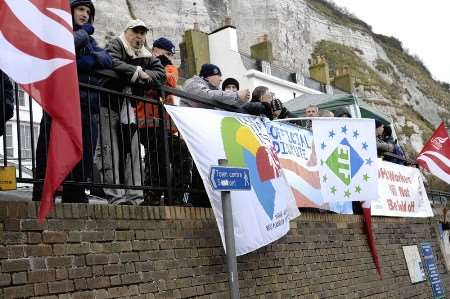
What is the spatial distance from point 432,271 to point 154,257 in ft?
→ 29.3

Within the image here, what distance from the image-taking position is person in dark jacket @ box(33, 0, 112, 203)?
5.26 meters

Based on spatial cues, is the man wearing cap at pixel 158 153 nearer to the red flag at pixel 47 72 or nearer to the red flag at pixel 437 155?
the red flag at pixel 47 72

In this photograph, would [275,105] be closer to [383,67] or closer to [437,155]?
[437,155]

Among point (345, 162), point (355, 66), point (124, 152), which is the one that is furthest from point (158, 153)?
point (355, 66)

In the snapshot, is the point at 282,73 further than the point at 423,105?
No

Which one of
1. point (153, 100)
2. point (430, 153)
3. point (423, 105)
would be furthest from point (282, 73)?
point (423, 105)

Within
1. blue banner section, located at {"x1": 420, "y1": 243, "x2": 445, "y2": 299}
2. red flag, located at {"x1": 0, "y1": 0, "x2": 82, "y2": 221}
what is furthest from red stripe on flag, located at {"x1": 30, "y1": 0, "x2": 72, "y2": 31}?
blue banner section, located at {"x1": 420, "y1": 243, "x2": 445, "y2": 299}

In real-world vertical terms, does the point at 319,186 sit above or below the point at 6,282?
above

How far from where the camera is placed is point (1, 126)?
4.83 metres

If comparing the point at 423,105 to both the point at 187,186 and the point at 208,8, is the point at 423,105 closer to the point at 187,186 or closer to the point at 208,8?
the point at 208,8

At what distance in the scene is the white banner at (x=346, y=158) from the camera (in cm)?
912

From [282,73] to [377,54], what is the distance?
4184cm

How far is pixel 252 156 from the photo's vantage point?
712 centimetres

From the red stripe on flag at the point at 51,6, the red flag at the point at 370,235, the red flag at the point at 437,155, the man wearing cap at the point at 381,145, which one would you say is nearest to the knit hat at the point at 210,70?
the red stripe on flag at the point at 51,6
